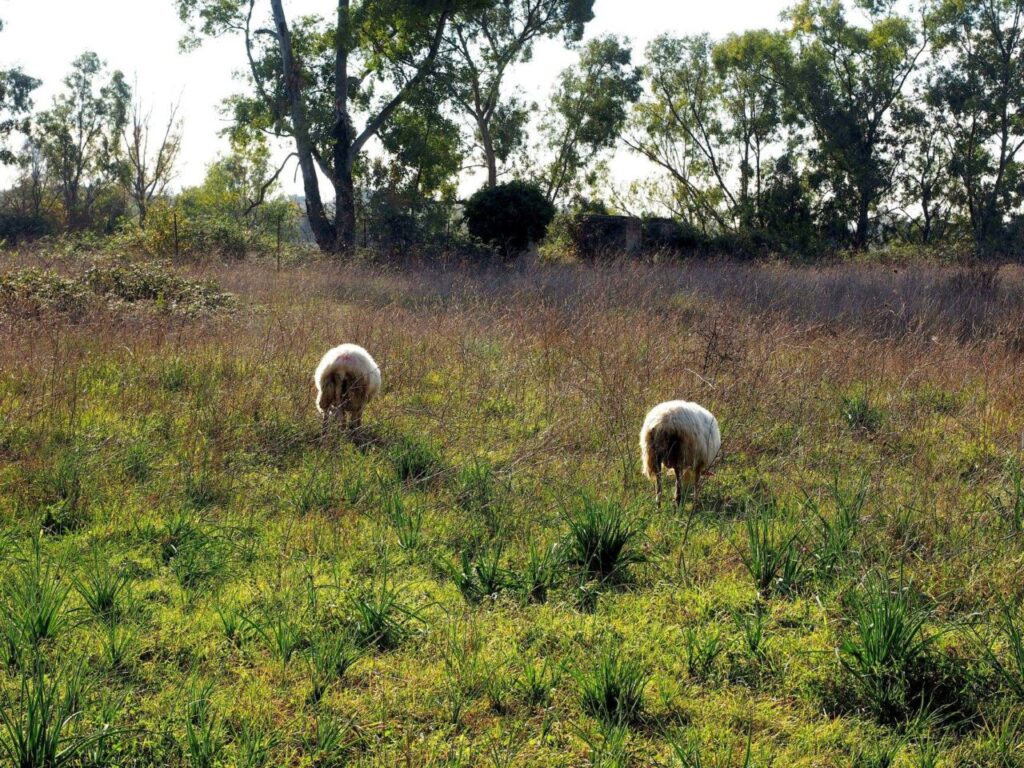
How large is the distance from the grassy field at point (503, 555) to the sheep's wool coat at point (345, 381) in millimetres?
235

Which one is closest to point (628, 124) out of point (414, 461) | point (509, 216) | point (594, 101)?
point (594, 101)

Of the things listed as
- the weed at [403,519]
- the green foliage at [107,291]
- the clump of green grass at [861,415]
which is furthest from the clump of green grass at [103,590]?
the green foliage at [107,291]

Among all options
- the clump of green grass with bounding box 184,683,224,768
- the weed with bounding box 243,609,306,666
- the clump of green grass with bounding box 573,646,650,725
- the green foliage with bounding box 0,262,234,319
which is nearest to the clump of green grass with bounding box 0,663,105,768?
the clump of green grass with bounding box 184,683,224,768

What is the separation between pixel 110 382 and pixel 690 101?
35.7 metres

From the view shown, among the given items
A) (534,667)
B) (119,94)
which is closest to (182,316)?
(534,667)

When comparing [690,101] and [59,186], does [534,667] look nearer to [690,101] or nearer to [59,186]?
[690,101]

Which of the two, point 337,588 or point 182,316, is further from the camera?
point 182,316

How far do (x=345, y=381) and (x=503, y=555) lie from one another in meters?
2.69

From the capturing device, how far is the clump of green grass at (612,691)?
10.2 ft

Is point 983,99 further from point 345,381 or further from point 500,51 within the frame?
point 345,381

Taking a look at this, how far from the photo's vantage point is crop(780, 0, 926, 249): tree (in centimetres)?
3306

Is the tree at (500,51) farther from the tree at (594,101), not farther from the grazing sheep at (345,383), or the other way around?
the grazing sheep at (345,383)

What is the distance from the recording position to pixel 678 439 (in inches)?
207

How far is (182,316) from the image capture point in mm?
9734
